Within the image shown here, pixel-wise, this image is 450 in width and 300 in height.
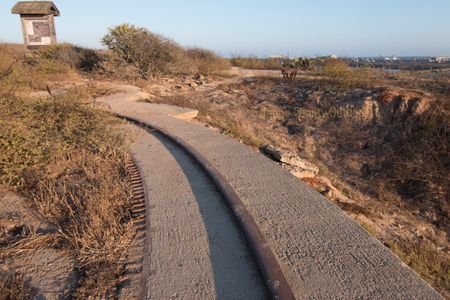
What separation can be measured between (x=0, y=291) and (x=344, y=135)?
29.9 feet

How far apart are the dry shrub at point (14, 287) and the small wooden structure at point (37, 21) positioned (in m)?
20.9

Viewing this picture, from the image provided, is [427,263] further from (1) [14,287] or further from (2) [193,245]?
(1) [14,287]

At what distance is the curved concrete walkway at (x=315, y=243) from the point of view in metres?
2.56

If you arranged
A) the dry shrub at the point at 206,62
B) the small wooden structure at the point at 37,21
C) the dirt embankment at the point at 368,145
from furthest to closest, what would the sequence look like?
the dry shrub at the point at 206,62, the small wooden structure at the point at 37,21, the dirt embankment at the point at 368,145

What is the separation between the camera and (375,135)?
9375 mm

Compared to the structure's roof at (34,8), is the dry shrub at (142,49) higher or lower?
lower

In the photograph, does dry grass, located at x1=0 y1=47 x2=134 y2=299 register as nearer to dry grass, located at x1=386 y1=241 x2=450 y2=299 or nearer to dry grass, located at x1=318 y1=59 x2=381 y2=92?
dry grass, located at x1=386 y1=241 x2=450 y2=299

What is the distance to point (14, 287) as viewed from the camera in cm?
260

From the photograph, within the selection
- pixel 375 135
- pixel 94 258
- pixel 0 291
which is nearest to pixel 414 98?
pixel 375 135

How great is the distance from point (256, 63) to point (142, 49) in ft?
37.6

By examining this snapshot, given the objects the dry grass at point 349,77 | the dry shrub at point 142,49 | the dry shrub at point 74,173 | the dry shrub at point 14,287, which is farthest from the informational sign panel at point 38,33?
the dry shrub at point 14,287

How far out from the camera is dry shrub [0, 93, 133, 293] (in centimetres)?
312

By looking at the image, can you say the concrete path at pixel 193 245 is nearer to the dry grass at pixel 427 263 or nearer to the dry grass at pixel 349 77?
the dry grass at pixel 427 263

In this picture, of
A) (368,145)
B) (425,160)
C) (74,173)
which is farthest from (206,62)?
(74,173)
